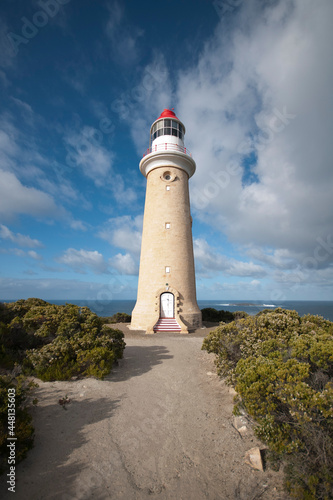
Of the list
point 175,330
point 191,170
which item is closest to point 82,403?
point 175,330

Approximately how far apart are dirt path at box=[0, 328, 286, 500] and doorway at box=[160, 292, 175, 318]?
9.64 metres

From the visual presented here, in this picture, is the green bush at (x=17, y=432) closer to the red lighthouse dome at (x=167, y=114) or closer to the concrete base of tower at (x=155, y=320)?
the concrete base of tower at (x=155, y=320)

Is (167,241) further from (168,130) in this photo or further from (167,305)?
(168,130)

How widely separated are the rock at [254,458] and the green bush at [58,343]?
4519mm

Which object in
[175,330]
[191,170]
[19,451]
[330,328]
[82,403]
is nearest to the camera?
[19,451]

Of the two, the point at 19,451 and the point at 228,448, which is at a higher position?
the point at 19,451

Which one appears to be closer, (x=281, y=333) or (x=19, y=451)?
(x=19, y=451)

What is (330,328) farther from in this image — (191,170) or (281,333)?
(191,170)

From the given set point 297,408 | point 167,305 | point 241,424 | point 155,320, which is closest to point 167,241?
point 167,305

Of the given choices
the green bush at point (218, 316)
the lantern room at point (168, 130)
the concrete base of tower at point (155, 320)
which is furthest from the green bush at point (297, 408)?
the lantern room at point (168, 130)

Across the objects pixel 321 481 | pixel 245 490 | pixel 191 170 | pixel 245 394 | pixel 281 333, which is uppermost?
pixel 191 170

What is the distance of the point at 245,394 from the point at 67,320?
22.5ft

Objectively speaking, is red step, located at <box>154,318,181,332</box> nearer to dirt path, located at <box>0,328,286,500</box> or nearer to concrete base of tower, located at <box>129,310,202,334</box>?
concrete base of tower, located at <box>129,310,202,334</box>

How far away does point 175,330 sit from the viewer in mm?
16453
